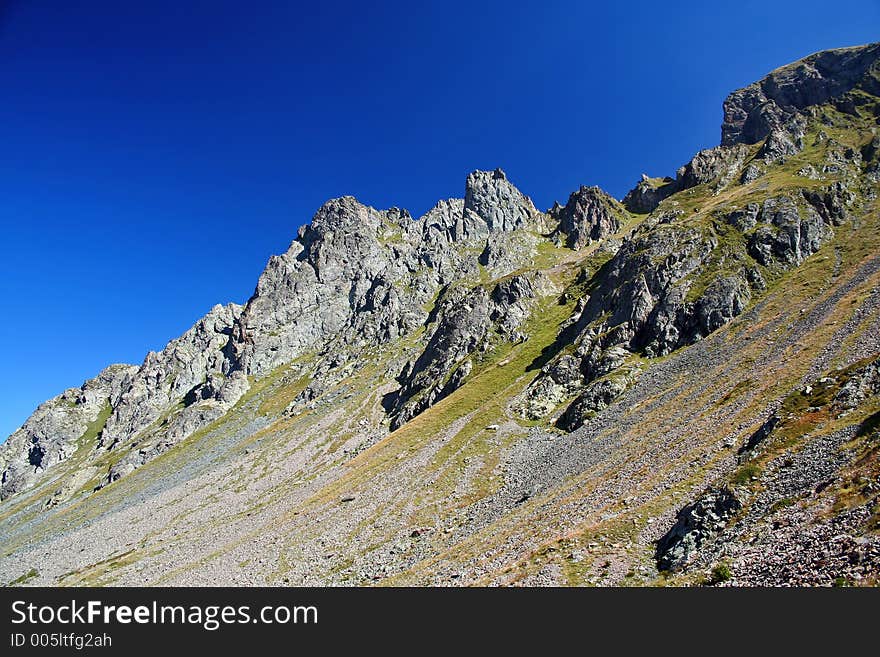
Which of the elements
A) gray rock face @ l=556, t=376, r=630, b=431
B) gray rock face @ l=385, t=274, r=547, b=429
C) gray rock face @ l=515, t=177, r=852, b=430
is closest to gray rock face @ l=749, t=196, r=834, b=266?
gray rock face @ l=515, t=177, r=852, b=430

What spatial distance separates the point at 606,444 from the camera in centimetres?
5434

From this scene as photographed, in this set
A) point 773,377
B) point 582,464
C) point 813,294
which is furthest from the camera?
point 813,294

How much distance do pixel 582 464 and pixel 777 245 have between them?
77659 mm

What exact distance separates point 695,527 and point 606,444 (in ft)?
90.6

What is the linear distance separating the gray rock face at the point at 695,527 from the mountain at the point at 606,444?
0.47 ft

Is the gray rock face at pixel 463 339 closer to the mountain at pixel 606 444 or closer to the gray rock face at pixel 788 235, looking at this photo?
Answer: the mountain at pixel 606 444

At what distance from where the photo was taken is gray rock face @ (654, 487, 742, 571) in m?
26.1

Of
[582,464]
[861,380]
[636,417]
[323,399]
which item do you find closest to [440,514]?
[582,464]

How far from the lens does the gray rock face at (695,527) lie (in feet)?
85.6

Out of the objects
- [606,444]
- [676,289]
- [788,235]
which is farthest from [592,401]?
[788,235]

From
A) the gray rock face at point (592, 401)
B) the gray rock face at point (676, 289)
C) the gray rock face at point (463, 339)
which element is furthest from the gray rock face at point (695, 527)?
the gray rock face at point (463, 339)

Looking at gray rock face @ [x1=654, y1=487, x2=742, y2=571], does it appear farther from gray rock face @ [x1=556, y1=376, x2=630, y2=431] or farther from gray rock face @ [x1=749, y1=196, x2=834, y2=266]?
gray rock face @ [x1=749, y1=196, x2=834, y2=266]

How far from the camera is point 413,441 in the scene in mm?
90562

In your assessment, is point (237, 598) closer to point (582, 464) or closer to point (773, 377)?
point (582, 464)
